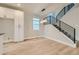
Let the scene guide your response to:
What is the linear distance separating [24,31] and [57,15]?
2.51 feet

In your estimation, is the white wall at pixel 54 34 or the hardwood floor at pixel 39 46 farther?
the white wall at pixel 54 34

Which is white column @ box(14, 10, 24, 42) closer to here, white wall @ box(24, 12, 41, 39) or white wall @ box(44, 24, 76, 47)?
white wall @ box(24, 12, 41, 39)

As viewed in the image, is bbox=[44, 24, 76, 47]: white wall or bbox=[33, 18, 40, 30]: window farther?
bbox=[44, 24, 76, 47]: white wall

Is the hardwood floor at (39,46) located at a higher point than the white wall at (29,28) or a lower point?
lower

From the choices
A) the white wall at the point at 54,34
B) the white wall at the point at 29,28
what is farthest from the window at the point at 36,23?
the white wall at the point at 54,34

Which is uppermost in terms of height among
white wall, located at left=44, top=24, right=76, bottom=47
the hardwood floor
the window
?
the window

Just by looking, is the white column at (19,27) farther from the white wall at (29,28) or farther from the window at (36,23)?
the window at (36,23)

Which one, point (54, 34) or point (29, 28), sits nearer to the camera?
point (29, 28)

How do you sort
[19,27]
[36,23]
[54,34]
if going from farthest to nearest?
[54,34]
[19,27]
[36,23]

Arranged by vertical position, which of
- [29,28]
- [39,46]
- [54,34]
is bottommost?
[39,46]

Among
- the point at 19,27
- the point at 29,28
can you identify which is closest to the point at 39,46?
the point at 29,28

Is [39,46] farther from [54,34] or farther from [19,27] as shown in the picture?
[19,27]

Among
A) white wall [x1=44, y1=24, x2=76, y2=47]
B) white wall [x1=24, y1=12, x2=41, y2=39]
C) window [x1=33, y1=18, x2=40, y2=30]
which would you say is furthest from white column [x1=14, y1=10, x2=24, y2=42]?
white wall [x1=44, y1=24, x2=76, y2=47]

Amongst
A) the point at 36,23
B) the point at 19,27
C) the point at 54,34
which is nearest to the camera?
the point at 36,23
